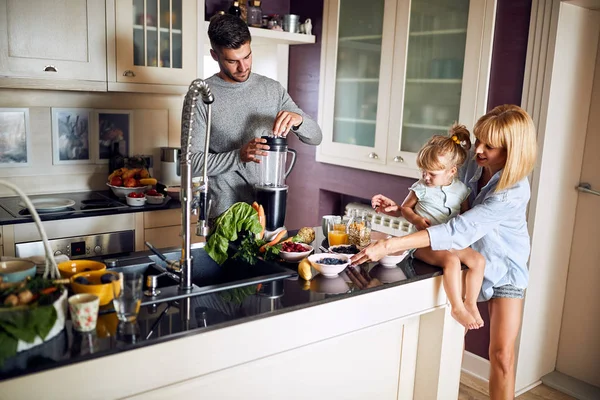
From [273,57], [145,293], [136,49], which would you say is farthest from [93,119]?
[145,293]

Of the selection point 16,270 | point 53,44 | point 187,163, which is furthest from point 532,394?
point 53,44

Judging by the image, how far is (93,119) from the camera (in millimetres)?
3324

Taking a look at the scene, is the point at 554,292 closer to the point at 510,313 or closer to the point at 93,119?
the point at 510,313

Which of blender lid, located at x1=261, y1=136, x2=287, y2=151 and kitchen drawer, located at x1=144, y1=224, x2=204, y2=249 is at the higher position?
blender lid, located at x1=261, y1=136, x2=287, y2=151

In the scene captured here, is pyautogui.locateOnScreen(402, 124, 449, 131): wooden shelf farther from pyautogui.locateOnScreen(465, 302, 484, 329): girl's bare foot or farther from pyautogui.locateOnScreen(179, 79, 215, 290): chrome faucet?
pyautogui.locateOnScreen(179, 79, 215, 290): chrome faucet

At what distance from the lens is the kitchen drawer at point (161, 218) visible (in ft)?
9.90

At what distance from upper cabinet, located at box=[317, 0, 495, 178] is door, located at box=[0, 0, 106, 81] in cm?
157

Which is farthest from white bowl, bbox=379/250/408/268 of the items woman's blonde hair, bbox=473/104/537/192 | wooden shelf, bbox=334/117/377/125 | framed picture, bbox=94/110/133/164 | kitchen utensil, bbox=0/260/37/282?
framed picture, bbox=94/110/133/164

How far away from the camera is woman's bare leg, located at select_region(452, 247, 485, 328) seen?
1.89 metres

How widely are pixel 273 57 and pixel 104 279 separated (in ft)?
10.3

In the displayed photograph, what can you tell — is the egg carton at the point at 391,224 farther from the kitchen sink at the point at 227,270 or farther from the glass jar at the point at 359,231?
the kitchen sink at the point at 227,270

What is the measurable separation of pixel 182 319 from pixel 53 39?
207 centimetres

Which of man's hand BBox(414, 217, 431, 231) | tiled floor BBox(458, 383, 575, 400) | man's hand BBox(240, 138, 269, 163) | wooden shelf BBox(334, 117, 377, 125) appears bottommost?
tiled floor BBox(458, 383, 575, 400)

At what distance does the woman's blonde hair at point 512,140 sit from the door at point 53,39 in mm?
2092
